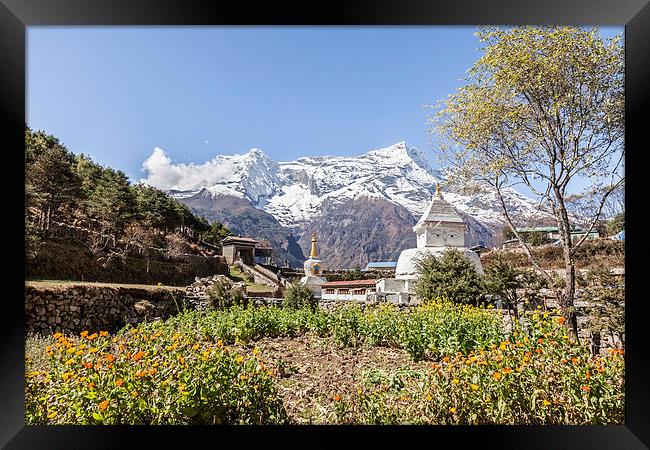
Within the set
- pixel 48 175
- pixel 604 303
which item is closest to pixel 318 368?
pixel 604 303

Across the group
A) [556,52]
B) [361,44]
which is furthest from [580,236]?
[361,44]

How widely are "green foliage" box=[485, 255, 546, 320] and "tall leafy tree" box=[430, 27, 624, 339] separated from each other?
2.09 ft

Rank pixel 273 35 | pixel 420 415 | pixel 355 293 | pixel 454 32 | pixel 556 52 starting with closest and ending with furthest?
pixel 420 415
pixel 556 52
pixel 454 32
pixel 273 35
pixel 355 293

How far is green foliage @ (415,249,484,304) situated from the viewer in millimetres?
5523

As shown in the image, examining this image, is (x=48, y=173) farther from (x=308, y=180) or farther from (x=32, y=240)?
(x=308, y=180)

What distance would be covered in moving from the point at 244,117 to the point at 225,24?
10.0 ft

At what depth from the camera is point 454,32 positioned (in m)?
4.69

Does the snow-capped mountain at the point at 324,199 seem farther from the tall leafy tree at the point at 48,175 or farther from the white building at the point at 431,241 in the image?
the tall leafy tree at the point at 48,175

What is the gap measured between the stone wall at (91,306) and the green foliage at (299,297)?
127 cm

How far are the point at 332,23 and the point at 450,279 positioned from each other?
14.0 feet

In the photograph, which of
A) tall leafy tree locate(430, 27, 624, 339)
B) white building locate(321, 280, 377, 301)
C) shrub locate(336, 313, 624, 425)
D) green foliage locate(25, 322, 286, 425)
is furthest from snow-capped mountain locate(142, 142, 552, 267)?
green foliage locate(25, 322, 286, 425)

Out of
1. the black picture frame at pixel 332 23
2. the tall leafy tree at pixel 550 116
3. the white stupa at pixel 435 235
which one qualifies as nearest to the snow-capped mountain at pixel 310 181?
the white stupa at pixel 435 235

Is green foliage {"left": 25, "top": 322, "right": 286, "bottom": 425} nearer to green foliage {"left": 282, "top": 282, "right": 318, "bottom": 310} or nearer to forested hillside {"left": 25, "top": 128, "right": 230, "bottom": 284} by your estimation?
green foliage {"left": 282, "top": 282, "right": 318, "bottom": 310}

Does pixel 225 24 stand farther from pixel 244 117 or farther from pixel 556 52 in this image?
pixel 556 52
